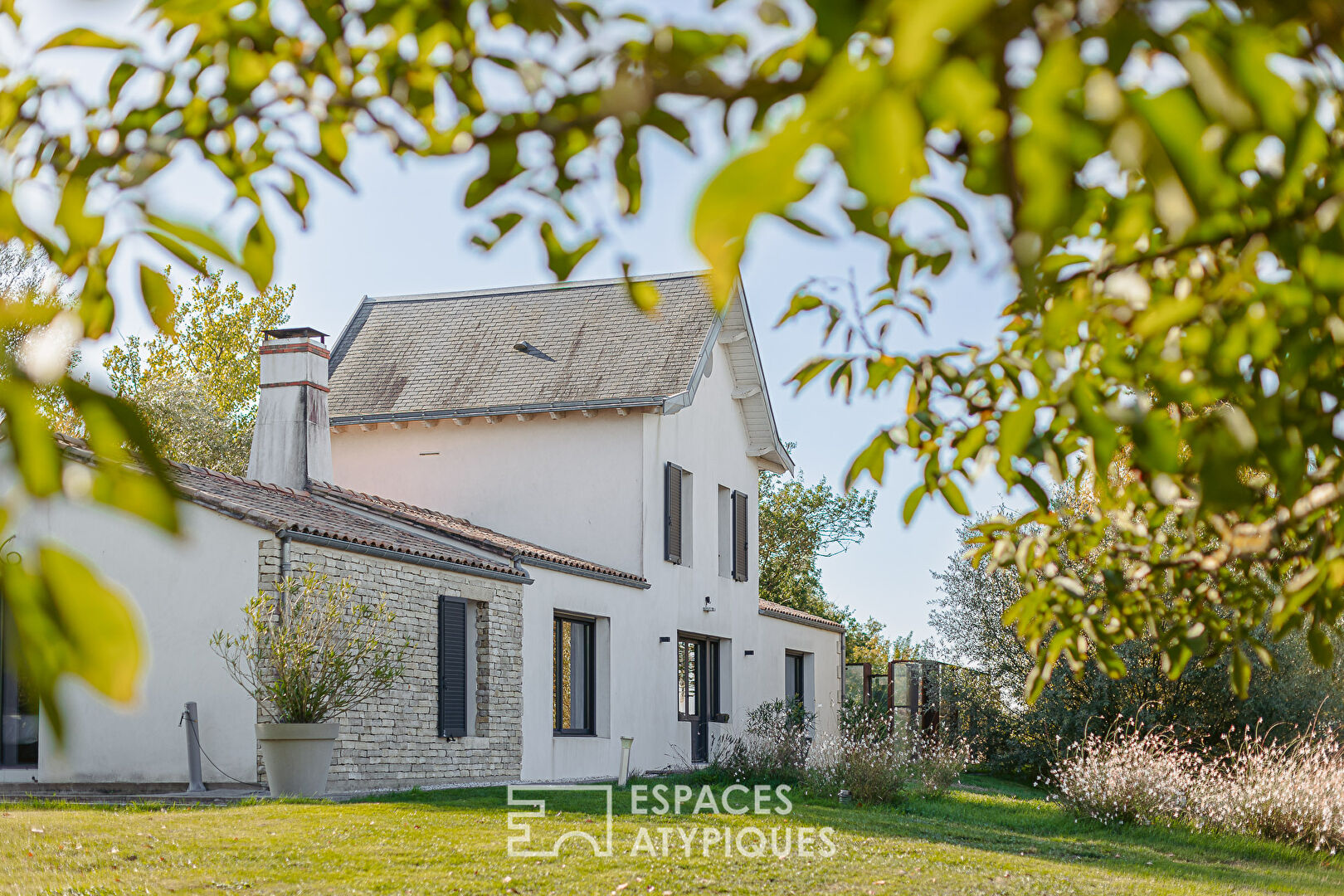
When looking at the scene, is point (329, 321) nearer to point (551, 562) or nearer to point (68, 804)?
point (551, 562)

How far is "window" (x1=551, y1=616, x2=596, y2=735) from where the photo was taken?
672 inches

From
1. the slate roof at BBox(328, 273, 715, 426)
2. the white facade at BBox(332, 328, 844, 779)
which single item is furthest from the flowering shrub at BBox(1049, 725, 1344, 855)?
the slate roof at BBox(328, 273, 715, 426)

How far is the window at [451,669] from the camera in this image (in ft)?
46.7

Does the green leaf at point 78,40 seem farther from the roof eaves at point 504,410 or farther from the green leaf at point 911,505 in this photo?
the roof eaves at point 504,410

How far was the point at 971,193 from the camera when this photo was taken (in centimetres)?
163

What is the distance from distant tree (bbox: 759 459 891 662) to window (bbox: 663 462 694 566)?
1720cm

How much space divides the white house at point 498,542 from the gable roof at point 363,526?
5 centimetres

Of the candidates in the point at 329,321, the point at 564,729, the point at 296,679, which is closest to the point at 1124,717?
the point at 564,729

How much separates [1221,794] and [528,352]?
1165cm

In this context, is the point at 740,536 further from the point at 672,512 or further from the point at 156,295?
the point at 156,295

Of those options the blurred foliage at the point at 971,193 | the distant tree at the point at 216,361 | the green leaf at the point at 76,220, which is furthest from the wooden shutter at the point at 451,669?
the distant tree at the point at 216,361

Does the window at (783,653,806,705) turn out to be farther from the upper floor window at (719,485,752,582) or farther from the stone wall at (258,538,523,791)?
the stone wall at (258,538,523,791)

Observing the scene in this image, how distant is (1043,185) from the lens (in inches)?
35.8

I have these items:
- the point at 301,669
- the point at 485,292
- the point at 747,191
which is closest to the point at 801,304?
the point at 747,191
